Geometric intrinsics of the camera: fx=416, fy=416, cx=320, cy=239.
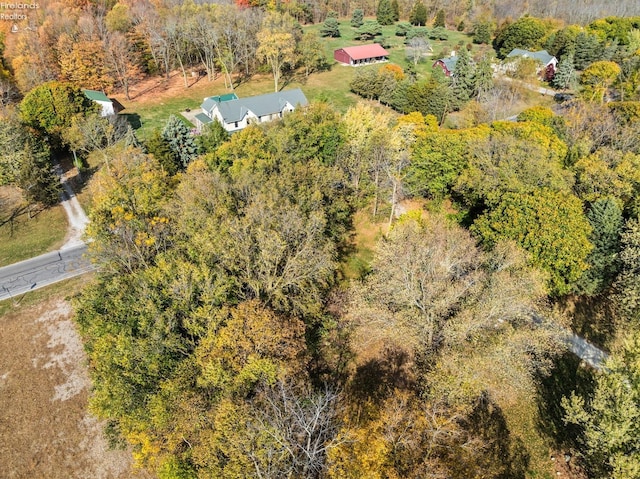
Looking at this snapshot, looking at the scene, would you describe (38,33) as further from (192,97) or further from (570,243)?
(570,243)

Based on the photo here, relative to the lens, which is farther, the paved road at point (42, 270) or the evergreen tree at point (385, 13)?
the evergreen tree at point (385, 13)

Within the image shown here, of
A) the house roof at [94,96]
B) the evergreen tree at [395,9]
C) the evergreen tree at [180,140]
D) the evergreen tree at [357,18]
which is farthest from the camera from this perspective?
the evergreen tree at [395,9]

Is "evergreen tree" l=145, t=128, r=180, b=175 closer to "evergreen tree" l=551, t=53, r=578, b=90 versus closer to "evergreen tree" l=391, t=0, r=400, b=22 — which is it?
"evergreen tree" l=551, t=53, r=578, b=90

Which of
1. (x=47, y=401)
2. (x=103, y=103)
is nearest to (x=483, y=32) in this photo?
(x=103, y=103)

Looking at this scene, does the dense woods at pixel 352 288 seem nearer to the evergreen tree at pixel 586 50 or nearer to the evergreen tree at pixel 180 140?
the evergreen tree at pixel 180 140

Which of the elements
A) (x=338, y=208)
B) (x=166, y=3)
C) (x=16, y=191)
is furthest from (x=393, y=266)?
(x=166, y=3)

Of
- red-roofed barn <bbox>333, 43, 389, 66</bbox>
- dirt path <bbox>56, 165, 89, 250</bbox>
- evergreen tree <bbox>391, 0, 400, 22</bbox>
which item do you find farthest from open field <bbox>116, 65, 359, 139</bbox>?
evergreen tree <bbox>391, 0, 400, 22</bbox>

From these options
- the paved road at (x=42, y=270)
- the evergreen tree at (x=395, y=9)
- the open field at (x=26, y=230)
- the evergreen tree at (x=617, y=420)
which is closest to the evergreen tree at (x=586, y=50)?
the evergreen tree at (x=395, y=9)
